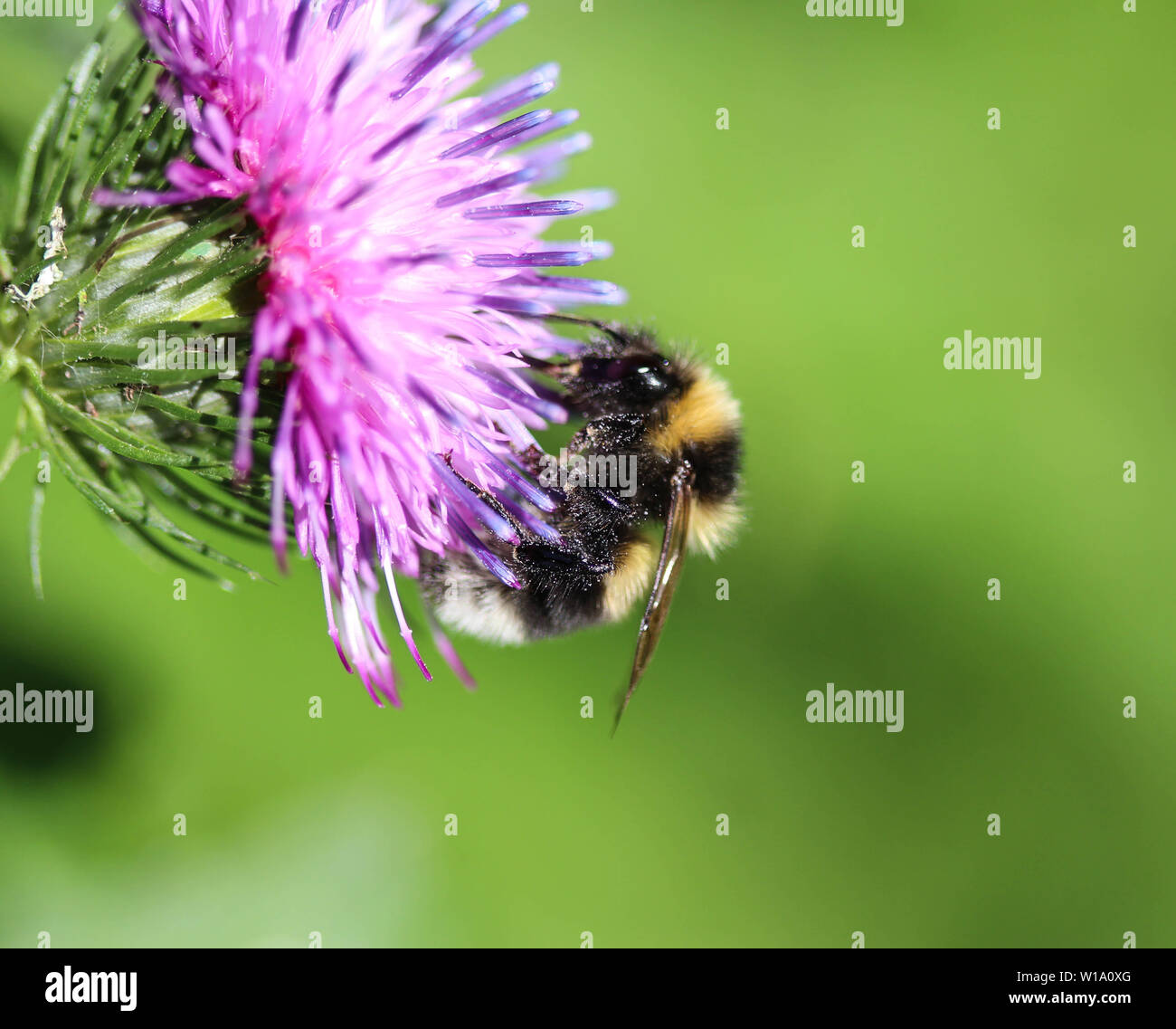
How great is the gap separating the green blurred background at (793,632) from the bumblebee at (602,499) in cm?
135

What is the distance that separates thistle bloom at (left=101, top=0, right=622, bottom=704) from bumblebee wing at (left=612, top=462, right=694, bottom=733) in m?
0.35

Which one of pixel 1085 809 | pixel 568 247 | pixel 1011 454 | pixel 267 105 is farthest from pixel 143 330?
pixel 1085 809

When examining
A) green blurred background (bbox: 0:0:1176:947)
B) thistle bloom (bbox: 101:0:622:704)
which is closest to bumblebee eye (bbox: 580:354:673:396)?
thistle bloom (bbox: 101:0:622:704)

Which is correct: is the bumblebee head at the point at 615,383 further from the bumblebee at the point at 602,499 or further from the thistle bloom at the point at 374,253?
the thistle bloom at the point at 374,253

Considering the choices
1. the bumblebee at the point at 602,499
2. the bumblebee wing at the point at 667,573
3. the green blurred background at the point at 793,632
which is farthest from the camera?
the green blurred background at the point at 793,632

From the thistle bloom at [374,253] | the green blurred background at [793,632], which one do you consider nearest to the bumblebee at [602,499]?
the thistle bloom at [374,253]

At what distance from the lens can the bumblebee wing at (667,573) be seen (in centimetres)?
233

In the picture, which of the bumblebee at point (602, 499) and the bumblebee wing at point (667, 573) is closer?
the bumblebee wing at point (667, 573)

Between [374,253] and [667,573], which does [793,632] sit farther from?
[374,253]

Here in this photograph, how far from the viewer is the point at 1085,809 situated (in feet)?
14.9

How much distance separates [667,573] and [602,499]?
12.6 inches

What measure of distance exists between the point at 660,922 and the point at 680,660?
3.42 feet

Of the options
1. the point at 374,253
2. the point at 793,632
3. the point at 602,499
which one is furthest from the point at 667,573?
the point at 793,632

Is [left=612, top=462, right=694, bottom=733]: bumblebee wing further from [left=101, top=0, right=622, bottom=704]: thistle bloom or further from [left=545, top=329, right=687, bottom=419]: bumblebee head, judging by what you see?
[left=101, top=0, right=622, bottom=704]: thistle bloom
